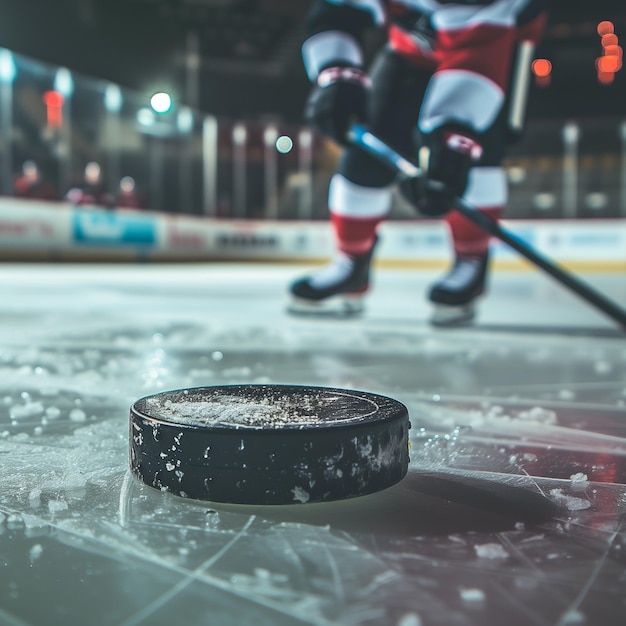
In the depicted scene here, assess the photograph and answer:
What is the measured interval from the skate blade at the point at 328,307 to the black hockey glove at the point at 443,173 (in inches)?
27.2

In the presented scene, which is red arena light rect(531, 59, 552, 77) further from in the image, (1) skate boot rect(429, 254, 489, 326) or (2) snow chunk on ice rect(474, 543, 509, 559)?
(2) snow chunk on ice rect(474, 543, 509, 559)

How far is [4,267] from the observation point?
22.8 ft

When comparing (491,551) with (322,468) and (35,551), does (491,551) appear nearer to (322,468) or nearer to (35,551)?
(322,468)

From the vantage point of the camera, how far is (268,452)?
2.04ft

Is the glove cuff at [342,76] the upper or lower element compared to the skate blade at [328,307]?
upper

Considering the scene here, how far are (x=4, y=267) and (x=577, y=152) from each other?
284 inches

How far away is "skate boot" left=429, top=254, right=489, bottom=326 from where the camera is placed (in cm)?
232

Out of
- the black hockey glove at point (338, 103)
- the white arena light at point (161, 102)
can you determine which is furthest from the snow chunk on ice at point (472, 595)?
the black hockey glove at point (338, 103)

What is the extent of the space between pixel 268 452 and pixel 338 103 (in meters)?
1.64

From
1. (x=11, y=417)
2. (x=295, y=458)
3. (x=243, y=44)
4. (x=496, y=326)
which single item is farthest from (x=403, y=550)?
(x=243, y=44)

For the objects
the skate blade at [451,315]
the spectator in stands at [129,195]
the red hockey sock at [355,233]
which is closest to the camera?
the skate blade at [451,315]

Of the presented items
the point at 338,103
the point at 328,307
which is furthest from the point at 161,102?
the point at 328,307

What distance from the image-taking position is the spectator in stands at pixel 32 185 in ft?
25.0

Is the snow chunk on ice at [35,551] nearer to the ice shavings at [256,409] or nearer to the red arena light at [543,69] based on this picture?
the ice shavings at [256,409]
